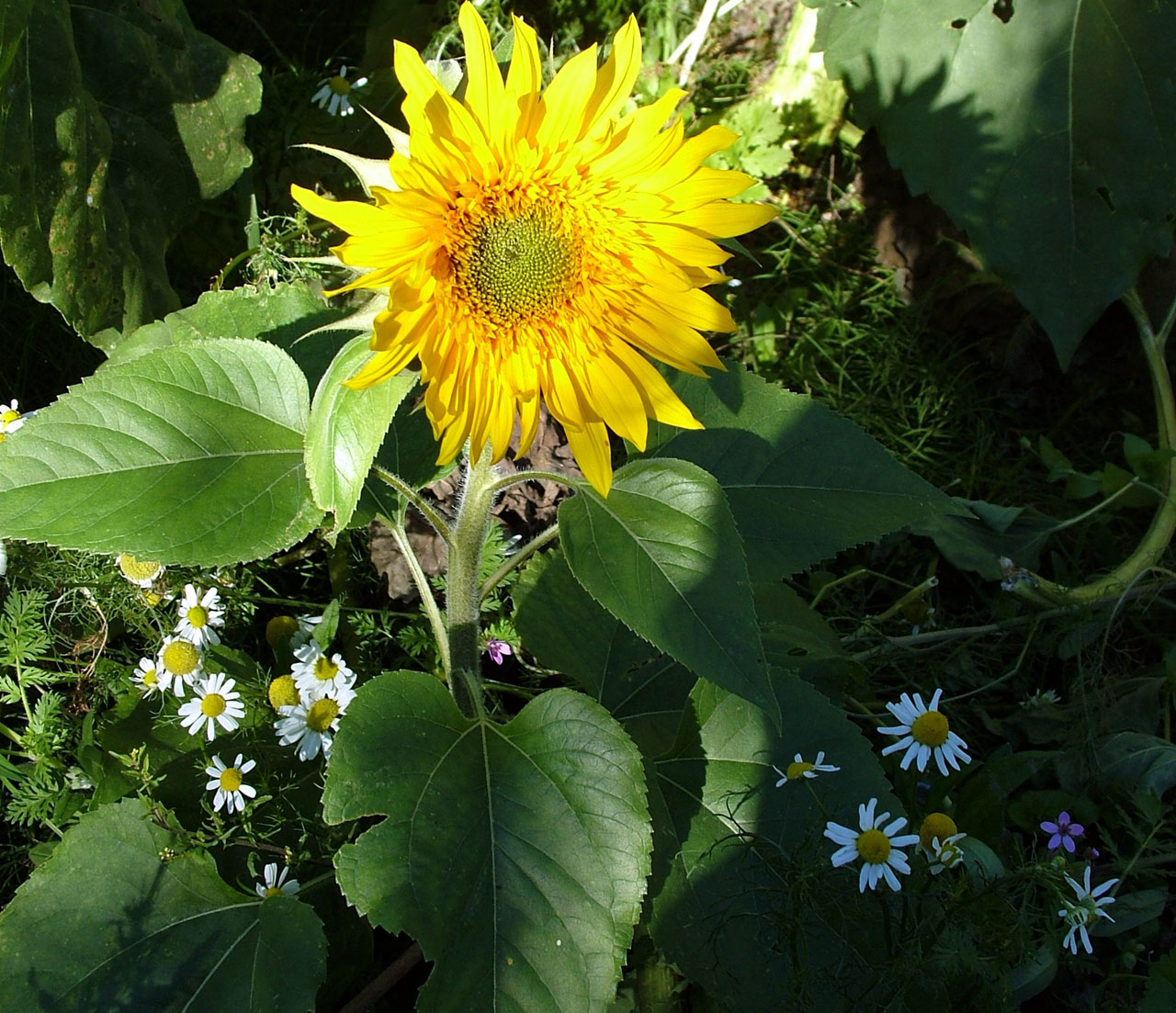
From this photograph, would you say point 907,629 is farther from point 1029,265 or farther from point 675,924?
point 675,924

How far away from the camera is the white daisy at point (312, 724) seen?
6.96 feet

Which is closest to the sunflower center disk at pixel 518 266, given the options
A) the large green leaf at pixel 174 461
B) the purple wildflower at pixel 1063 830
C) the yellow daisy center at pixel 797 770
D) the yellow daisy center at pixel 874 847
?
the large green leaf at pixel 174 461

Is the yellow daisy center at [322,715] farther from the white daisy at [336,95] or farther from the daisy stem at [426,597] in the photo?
the white daisy at [336,95]

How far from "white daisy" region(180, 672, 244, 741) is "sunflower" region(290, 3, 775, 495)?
890 millimetres

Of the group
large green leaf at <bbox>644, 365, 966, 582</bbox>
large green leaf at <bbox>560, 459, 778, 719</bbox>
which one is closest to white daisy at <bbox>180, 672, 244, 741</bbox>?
large green leaf at <bbox>560, 459, 778, 719</bbox>

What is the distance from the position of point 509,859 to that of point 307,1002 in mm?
415

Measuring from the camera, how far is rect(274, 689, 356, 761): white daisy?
2.12m

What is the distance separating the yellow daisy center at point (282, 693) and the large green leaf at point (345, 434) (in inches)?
30.6

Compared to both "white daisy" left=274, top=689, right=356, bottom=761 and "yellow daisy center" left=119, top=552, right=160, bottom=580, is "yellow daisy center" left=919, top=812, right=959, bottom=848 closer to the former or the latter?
"white daisy" left=274, top=689, right=356, bottom=761

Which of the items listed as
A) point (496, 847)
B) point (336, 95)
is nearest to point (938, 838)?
point (496, 847)

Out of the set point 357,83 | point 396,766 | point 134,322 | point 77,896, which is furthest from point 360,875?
point 357,83

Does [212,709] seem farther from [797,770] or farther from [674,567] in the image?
[797,770]

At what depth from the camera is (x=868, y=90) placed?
3.14m

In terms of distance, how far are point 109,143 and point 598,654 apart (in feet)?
5.57
